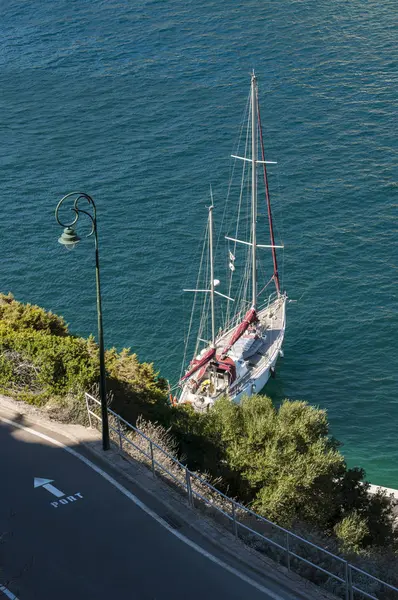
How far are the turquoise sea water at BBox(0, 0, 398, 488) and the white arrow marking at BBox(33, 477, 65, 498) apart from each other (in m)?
19.1

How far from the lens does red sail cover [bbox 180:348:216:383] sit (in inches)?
1576

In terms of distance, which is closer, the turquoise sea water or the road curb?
the road curb

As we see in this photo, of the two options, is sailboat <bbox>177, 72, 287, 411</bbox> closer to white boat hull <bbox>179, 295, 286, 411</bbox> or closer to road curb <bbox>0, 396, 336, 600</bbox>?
white boat hull <bbox>179, 295, 286, 411</bbox>

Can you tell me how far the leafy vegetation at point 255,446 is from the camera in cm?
2136

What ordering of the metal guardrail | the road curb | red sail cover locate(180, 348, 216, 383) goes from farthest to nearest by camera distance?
red sail cover locate(180, 348, 216, 383)
the road curb
the metal guardrail

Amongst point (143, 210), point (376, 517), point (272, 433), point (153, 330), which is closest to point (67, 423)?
point (272, 433)

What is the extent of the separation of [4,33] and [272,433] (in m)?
73.5

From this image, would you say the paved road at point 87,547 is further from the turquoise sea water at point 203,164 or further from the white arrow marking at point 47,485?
the turquoise sea water at point 203,164

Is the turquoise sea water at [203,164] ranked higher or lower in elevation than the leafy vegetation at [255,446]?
higher

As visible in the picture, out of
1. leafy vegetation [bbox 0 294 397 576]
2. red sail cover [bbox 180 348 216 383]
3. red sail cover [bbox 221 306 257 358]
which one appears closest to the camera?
leafy vegetation [bbox 0 294 397 576]

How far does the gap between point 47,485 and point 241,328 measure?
2432cm

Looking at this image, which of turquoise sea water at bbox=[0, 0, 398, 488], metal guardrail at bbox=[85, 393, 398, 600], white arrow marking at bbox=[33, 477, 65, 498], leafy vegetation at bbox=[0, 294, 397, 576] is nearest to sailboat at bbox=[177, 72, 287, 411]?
turquoise sea water at bbox=[0, 0, 398, 488]

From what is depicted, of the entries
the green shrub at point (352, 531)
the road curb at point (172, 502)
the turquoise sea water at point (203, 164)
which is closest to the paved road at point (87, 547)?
the road curb at point (172, 502)

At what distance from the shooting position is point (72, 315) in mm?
47062
